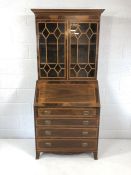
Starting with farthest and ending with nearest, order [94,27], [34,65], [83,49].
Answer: [34,65] < [83,49] < [94,27]

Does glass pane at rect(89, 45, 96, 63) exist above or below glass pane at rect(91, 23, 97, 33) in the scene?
below

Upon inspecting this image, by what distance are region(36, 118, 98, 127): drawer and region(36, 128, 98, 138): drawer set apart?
60mm

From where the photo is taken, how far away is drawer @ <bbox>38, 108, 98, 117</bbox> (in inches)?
117

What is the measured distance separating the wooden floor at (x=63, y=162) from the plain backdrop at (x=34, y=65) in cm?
25

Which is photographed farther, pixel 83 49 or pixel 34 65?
pixel 34 65

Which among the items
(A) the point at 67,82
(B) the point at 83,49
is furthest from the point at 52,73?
(B) the point at 83,49

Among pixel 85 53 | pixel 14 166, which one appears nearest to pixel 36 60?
pixel 85 53

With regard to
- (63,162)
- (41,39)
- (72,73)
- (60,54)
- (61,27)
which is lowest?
(63,162)

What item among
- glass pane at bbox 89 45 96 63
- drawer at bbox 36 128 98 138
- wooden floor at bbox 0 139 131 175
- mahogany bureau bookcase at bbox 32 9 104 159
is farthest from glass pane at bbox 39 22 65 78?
wooden floor at bbox 0 139 131 175

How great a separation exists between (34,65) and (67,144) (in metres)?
1.01

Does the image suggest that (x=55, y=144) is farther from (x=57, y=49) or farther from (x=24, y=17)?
(x=24, y=17)

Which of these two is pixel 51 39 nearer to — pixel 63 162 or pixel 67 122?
pixel 67 122

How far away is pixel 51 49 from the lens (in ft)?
9.98

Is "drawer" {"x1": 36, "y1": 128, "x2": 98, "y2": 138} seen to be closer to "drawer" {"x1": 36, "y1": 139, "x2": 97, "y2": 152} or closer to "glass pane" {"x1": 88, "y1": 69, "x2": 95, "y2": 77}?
"drawer" {"x1": 36, "y1": 139, "x2": 97, "y2": 152}
